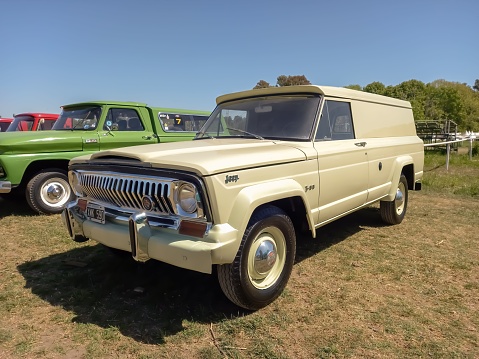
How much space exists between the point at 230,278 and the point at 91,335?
3.61 feet

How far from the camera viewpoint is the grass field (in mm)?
2553

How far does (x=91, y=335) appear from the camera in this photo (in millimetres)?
→ 2678

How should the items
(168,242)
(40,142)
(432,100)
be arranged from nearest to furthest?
1. (168,242)
2. (40,142)
3. (432,100)

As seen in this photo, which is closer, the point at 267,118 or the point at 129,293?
the point at 129,293

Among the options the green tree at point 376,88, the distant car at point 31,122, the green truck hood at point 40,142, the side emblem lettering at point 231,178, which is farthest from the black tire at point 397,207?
the green tree at point 376,88

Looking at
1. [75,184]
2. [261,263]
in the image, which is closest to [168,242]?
[261,263]

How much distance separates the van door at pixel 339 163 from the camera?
3.71 m

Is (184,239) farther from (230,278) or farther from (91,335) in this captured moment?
(91,335)

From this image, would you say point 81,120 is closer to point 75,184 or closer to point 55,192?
point 55,192

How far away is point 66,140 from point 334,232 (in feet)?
15.8

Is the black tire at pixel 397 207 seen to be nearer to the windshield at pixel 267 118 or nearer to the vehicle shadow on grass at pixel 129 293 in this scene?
the windshield at pixel 267 118

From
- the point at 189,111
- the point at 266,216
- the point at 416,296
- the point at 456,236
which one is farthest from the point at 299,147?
the point at 189,111

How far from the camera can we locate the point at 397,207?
5.70 metres

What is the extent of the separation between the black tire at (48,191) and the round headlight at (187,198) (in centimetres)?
424
